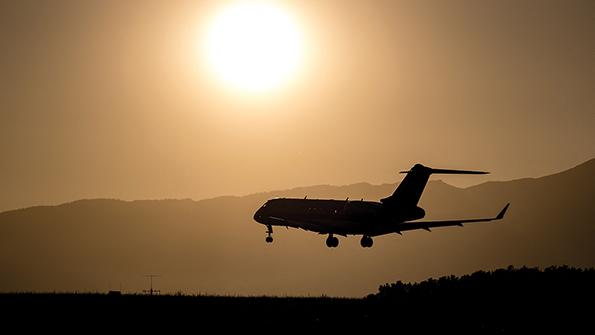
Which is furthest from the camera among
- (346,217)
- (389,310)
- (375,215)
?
(346,217)

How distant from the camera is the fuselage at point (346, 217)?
350 feet

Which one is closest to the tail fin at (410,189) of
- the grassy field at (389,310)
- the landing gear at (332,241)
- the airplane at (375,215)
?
the airplane at (375,215)

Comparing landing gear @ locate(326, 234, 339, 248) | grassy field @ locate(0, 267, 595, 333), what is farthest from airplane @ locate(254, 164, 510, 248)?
grassy field @ locate(0, 267, 595, 333)

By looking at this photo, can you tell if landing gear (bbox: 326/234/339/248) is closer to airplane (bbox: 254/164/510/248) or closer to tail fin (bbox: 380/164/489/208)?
airplane (bbox: 254/164/510/248)

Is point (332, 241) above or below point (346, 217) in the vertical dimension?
below

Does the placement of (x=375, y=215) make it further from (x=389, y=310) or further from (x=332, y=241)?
(x=389, y=310)

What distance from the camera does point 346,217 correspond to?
10812 centimetres

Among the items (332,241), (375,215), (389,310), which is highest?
(375,215)

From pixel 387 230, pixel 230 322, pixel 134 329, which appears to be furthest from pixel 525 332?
pixel 387 230

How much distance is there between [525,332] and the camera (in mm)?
49031

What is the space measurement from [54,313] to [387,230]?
54.4 meters

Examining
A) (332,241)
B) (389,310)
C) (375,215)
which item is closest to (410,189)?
(375,215)

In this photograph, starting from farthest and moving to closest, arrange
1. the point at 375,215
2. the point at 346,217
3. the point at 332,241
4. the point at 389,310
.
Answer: the point at 332,241
the point at 346,217
the point at 375,215
the point at 389,310

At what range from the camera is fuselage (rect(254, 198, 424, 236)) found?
10675cm
